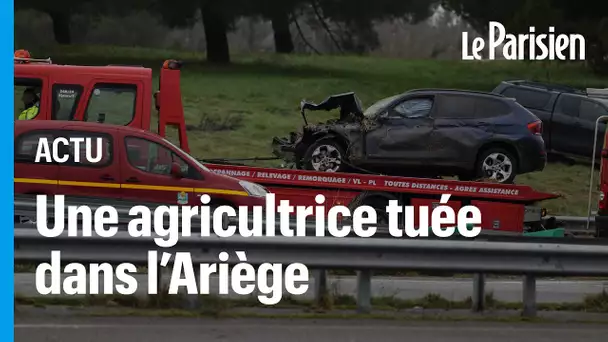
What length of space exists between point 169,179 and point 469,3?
76.7 ft

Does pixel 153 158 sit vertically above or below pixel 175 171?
above

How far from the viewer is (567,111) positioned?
2219 centimetres

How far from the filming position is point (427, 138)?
51.3ft

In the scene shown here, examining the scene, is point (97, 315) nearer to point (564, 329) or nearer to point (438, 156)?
point (564, 329)

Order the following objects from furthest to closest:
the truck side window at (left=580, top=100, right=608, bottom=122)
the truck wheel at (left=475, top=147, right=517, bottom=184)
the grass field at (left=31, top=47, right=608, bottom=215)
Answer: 1. the grass field at (left=31, top=47, right=608, bottom=215)
2. the truck side window at (left=580, top=100, right=608, bottom=122)
3. the truck wheel at (left=475, top=147, right=517, bottom=184)

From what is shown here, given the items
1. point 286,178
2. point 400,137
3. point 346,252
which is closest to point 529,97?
point 400,137

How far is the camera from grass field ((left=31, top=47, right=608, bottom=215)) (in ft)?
77.3

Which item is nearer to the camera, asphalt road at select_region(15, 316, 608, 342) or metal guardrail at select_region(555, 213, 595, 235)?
A: asphalt road at select_region(15, 316, 608, 342)

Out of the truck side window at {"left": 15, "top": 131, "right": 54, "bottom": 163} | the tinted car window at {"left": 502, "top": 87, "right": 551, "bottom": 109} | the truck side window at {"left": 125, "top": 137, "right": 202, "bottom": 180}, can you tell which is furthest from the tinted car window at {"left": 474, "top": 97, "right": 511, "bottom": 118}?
the tinted car window at {"left": 502, "top": 87, "right": 551, "bottom": 109}

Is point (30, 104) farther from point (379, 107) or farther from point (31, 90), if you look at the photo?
point (379, 107)

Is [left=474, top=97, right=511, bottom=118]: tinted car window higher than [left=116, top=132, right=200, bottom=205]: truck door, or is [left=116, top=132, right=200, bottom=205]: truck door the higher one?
[left=474, top=97, right=511, bottom=118]: tinted car window

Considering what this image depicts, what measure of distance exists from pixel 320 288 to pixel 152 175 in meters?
4.36

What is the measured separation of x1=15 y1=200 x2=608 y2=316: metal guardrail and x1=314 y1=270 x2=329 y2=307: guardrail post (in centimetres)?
44

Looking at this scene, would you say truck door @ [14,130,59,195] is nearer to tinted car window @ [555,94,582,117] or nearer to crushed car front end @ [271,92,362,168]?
crushed car front end @ [271,92,362,168]
